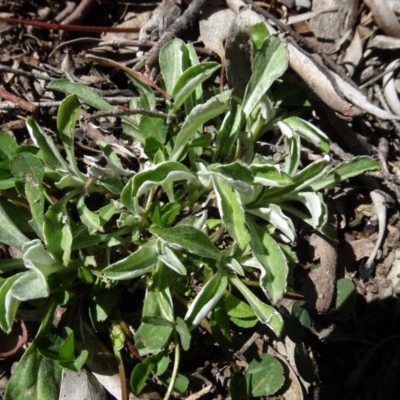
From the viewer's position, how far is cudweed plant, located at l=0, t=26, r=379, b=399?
181cm

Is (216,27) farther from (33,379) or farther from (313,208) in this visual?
(33,379)

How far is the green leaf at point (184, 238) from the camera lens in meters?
1.71

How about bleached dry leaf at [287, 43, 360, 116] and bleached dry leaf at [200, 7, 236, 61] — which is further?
bleached dry leaf at [200, 7, 236, 61]

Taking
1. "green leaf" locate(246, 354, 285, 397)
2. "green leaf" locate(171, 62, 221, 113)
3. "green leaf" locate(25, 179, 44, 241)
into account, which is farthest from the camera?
"green leaf" locate(246, 354, 285, 397)

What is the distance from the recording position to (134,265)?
179 cm

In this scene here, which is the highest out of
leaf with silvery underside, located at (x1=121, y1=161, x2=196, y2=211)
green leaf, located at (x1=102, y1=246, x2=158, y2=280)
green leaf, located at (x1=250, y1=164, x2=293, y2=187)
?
green leaf, located at (x1=250, y1=164, x2=293, y2=187)

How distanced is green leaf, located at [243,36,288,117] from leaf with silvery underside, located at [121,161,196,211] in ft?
1.27

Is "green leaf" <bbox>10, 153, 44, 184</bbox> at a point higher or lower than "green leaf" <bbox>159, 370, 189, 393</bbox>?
higher

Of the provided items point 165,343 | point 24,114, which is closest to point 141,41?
point 24,114

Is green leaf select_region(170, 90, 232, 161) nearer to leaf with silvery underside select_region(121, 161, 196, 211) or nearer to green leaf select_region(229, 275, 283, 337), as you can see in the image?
leaf with silvery underside select_region(121, 161, 196, 211)

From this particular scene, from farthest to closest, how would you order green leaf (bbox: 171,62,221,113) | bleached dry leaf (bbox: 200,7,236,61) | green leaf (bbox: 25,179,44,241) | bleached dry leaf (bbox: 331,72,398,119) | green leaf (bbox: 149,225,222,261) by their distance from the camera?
bleached dry leaf (bbox: 200,7,236,61), bleached dry leaf (bbox: 331,72,398,119), green leaf (bbox: 171,62,221,113), green leaf (bbox: 25,179,44,241), green leaf (bbox: 149,225,222,261)

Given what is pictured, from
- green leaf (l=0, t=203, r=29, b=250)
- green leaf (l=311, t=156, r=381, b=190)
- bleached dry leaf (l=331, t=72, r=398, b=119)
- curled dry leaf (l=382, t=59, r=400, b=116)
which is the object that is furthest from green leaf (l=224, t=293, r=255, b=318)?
curled dry leaf (l=382, t=59, r=400, b=116)

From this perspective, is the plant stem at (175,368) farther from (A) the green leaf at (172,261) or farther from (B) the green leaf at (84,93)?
(B) the green leaf at (84,93)

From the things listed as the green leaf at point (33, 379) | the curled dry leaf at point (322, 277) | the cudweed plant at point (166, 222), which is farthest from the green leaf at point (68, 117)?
the curled dry leaf at point (322, 277)
